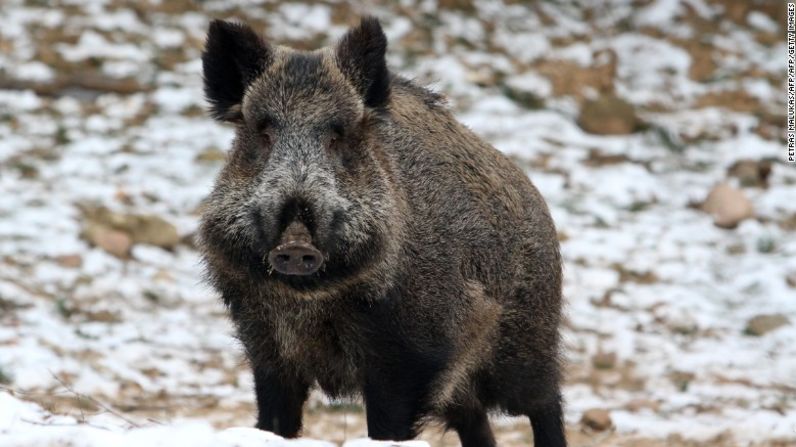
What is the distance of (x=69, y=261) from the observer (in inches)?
340

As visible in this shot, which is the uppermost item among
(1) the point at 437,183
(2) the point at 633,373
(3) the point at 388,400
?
(1) the point at 437,183

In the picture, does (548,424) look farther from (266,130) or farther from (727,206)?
(727,206)

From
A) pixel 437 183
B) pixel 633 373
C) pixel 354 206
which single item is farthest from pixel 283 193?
pixel 633 373

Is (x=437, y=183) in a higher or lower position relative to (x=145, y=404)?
higher

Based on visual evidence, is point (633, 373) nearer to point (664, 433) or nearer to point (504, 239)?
point (664, 433)

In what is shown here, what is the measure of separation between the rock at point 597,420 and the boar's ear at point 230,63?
3.18 m

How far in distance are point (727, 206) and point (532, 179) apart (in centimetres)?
174

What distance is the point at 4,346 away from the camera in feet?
23.5

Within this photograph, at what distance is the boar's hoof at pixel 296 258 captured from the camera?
391 centimetres

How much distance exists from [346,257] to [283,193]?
0.38m

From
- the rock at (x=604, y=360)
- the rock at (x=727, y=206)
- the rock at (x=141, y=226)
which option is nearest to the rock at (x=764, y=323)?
the rock at (x=604, y=360)

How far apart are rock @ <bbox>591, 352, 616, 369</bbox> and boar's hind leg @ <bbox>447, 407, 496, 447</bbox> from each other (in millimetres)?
2278

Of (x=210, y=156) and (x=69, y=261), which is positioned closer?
(x=69, y=261)

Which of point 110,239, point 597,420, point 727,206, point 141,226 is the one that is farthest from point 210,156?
point 597,420
